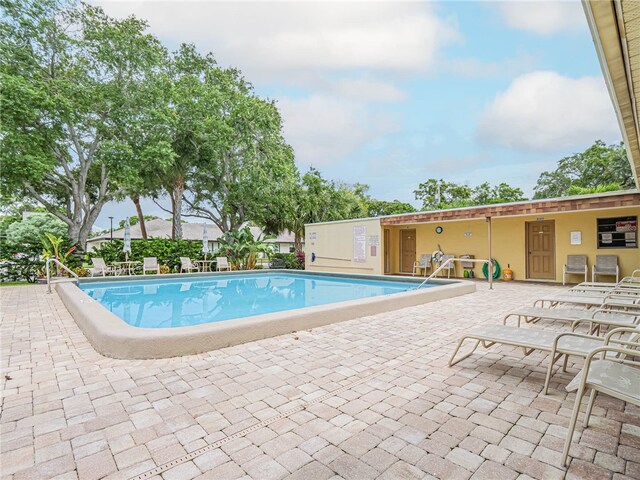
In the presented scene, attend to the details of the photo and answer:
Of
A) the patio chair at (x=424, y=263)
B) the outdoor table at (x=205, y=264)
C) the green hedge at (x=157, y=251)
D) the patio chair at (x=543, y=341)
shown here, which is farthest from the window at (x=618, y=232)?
the green hedge at (x=157, y=251)

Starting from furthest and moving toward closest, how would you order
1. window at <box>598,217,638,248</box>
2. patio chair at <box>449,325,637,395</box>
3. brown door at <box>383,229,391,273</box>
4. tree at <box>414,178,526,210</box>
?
tree at <box>414,178,526,210</box> → brown door at <box>383,229,391,273</box> → window at <box>598,217,638,248</box> → patio chair at <box>449,325,637,395</box>

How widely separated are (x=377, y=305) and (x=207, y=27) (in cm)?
1112

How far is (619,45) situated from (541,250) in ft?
36.0

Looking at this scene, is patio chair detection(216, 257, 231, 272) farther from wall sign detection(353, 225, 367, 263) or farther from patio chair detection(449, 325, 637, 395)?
patio chair detection(449, 325, 637, 395)

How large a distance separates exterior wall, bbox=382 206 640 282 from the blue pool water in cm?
353

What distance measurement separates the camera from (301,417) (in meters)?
2.55

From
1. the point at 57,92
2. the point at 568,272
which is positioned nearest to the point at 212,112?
the point at 57,92

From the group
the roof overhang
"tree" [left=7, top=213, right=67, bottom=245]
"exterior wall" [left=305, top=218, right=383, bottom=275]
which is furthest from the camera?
"tree" [left=7, top=213, right=67, bottom=245]

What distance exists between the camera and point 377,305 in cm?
623

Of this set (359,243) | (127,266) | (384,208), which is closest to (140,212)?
(127,266)

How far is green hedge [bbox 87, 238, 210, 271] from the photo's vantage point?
14016mm

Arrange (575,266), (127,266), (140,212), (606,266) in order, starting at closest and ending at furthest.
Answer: (606,266), (575,266), (127,266), (140,212)

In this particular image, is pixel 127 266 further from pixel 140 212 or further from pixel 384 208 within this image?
pixel 384 208

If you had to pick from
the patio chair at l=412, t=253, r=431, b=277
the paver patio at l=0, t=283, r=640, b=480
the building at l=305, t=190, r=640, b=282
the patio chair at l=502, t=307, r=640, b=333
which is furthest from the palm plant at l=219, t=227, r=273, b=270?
the patio chair at l=502, t=307, r=640, b=333
